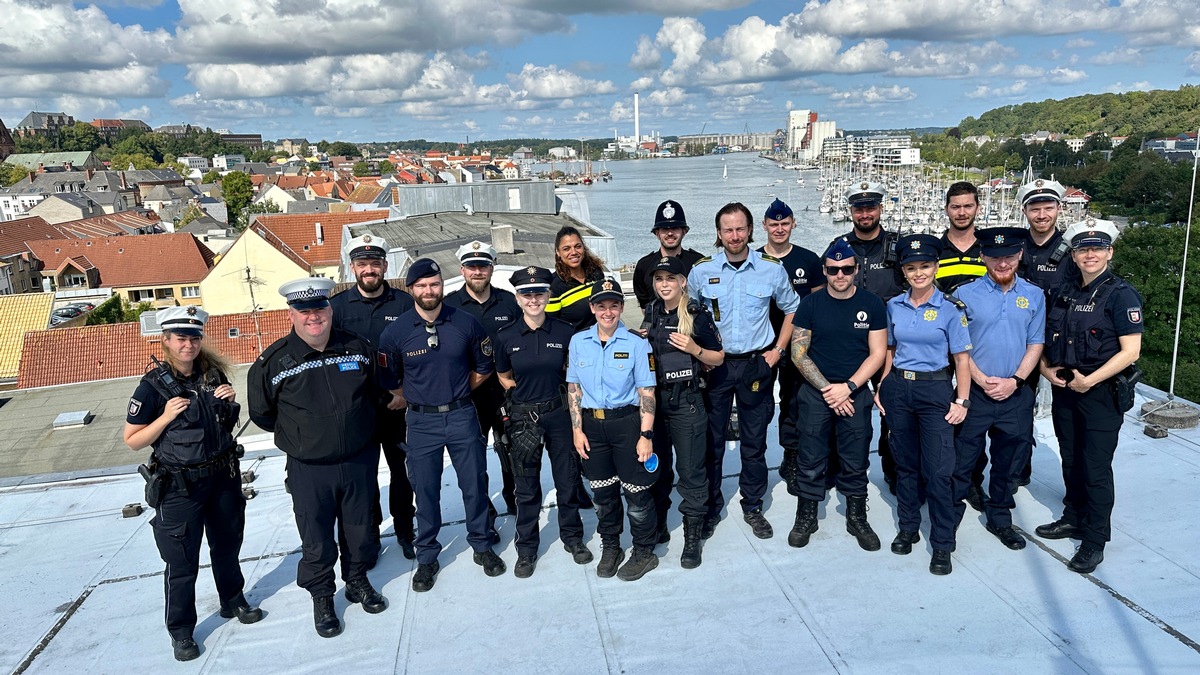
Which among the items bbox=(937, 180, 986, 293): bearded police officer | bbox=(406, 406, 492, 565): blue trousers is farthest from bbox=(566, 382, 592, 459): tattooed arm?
bbox=(937, 180, 986, 293): bearded police officer

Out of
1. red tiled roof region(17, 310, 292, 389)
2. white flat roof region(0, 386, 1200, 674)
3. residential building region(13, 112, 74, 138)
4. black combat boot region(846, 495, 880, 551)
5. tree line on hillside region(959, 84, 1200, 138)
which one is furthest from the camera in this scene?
residential building region(13, 112, 74, 138)

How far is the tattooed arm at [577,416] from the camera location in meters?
3.72

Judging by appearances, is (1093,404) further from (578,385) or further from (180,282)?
(180,282)

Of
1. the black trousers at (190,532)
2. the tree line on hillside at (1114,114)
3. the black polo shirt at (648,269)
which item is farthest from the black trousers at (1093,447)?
the tree line on hillside at (1114,114)

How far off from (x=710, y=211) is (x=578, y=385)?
71862 mm

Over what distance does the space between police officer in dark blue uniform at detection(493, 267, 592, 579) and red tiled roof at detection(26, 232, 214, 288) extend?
121ft

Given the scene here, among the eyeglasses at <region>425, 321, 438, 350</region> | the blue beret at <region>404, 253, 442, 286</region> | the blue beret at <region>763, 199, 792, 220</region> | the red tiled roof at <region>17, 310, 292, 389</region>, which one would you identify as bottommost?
the red tiled roof at <region>17, 310, 292, 389</region>

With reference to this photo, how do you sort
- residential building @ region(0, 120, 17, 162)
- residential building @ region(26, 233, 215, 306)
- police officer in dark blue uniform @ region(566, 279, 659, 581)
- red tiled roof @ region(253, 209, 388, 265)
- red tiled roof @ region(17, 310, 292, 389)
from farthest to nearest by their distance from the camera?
1. residential building @ region(0, 120, 17, 162)
2. residential building @ region(26, 233, 215, 306)
3. red tiled roof @ region(253, 209, 388, 265)
4. red tiled roof @ region(17, 310, 292, 389)
5. police officer in dark blue uniform @ region(566, 279, 659, 581)

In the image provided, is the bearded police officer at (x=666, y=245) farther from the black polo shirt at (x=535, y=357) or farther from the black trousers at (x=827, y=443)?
the black trousers at (x=827, y=443)

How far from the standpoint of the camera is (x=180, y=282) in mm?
35781

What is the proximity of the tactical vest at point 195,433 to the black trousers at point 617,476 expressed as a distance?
69.8 inches

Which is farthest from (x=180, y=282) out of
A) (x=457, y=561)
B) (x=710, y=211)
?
(x=710, y=211)

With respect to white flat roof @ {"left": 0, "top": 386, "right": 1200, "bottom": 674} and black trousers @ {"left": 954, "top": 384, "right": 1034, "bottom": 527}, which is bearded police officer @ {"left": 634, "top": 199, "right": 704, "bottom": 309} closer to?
white flat roof @ {"left": 0, "top": 386, "right": 1200, "bottom": 674}

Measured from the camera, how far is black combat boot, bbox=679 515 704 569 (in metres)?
3.95
